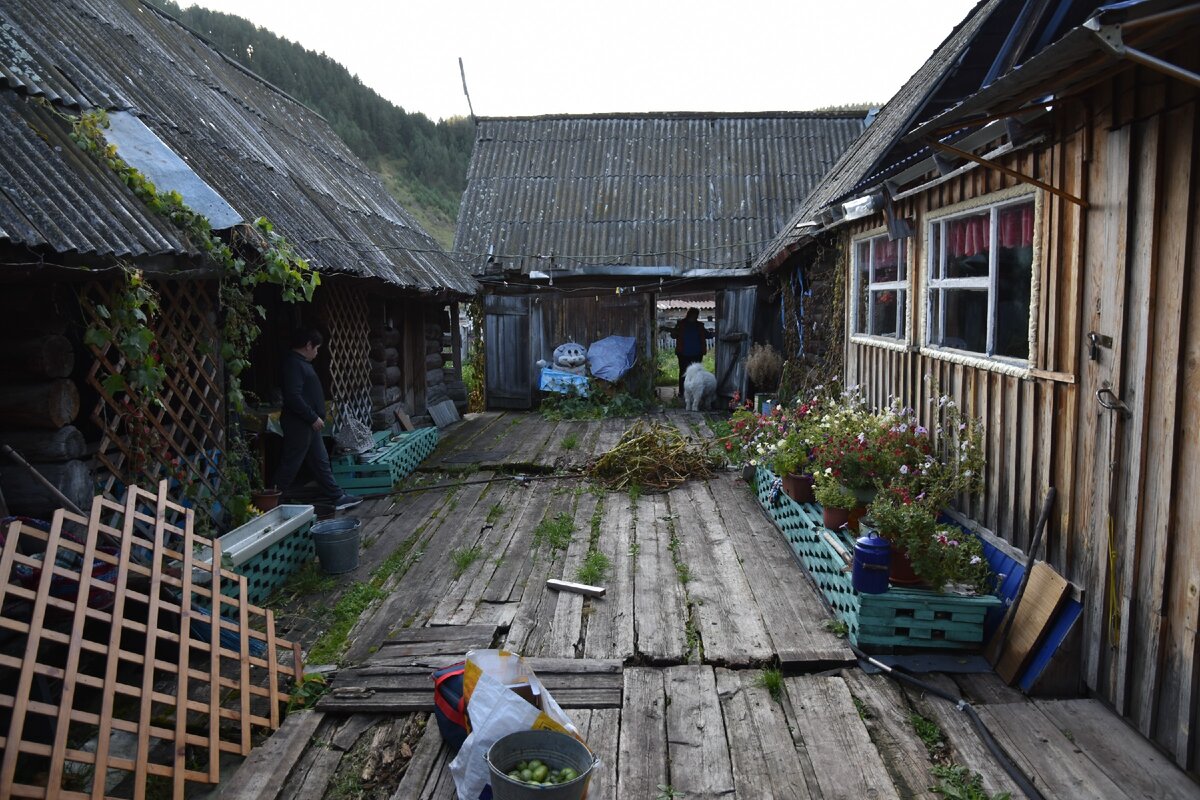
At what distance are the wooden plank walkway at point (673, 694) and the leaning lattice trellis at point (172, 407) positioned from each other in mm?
1447

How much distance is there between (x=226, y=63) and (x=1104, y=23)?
12548 mm

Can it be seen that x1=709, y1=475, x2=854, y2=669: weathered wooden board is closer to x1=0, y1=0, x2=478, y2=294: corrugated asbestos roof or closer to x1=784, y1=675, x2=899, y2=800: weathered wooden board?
x1=784, y1=675, x2=899, y2=800: weathered wooden board

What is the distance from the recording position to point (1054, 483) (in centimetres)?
427

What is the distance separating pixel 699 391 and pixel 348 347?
6739mm

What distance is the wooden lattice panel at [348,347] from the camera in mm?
9211

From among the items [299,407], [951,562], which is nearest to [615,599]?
[951,562]

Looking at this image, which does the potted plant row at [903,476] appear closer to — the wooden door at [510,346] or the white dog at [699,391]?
the white dog at [699,391]

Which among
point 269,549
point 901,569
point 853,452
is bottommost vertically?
point 269,549

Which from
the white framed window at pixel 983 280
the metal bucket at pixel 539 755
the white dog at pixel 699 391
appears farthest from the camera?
the white dog at pixel 699 391

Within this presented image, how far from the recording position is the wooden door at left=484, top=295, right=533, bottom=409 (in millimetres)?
15344

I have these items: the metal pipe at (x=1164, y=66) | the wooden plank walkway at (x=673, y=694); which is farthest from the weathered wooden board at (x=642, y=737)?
the metal pipe at (x=1164, y=66)

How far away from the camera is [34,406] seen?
4.64 m

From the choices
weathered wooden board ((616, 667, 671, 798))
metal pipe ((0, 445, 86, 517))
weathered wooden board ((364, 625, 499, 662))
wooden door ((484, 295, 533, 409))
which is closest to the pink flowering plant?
weathered wooden board ((616, 667, 671, 798))

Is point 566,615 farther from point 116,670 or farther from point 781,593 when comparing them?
point 116,670
